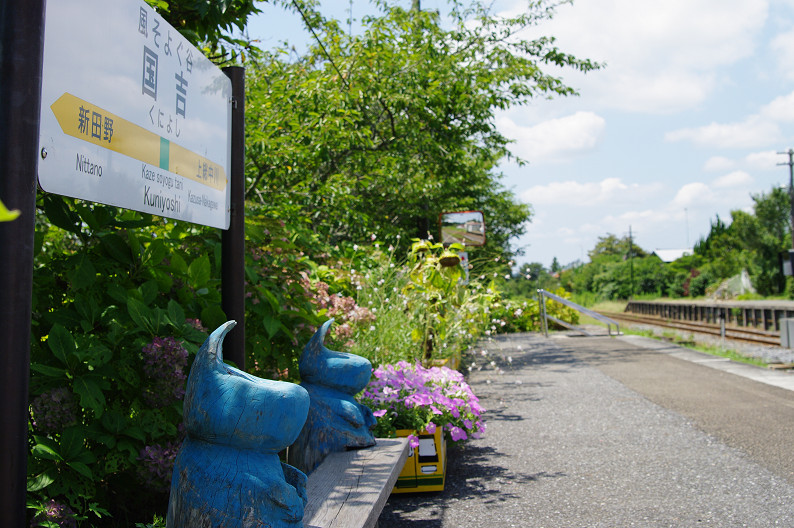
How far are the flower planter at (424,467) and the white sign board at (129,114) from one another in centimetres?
204

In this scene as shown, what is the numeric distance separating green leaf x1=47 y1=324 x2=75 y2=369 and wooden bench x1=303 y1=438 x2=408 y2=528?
3.11 ft

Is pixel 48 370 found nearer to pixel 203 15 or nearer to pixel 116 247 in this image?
pixel 116 247

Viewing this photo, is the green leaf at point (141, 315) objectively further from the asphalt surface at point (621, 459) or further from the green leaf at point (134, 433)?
the asphalt surface at point (621, 459)

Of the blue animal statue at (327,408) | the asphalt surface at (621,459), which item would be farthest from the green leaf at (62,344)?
the asphalt surface at (621,459)

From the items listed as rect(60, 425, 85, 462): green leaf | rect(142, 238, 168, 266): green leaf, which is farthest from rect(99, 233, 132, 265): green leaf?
rect(60, 425, 85, 462): green leaf

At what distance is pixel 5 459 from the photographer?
1426mm

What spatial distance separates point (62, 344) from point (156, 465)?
1.88 ft

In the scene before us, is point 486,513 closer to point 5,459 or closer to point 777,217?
point 5,459

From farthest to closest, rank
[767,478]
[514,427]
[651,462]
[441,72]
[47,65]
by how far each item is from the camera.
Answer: [441,72]
[514,427]
[651,462]
[767,478]
[47,65]

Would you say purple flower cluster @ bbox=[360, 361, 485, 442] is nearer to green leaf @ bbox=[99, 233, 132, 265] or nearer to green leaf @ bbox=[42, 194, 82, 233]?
green leaf @ bbox=[99, 233, 132, 265]

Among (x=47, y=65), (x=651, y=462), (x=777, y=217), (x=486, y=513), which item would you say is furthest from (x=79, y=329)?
(x=777, y=217)

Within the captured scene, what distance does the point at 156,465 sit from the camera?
233cm

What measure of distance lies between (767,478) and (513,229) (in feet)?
74.6

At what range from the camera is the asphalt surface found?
362cm
